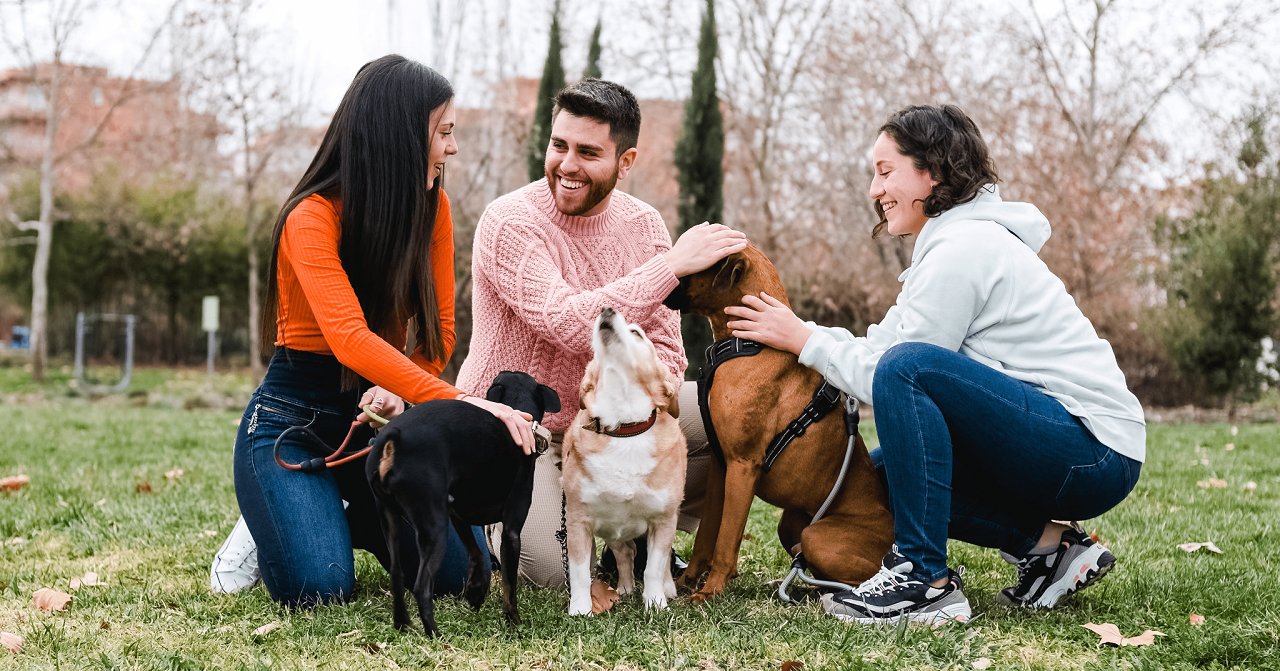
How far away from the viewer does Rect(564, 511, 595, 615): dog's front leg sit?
9.23 ft

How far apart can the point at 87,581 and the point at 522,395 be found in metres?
1.83

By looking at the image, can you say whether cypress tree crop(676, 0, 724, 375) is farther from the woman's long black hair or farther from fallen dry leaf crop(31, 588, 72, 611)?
fallen dry leaf crop(31, 588, 72, 611)

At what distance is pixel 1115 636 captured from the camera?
251 centimetres

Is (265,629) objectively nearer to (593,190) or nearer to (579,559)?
(579,559)

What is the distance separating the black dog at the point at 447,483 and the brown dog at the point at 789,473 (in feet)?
2.21

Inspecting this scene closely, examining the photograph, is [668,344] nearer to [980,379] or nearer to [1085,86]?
[980,379]

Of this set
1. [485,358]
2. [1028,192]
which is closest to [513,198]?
[485,358]

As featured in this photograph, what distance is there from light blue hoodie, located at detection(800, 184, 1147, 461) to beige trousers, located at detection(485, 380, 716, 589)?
817 millimetres

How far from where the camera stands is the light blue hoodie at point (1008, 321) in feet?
8.56

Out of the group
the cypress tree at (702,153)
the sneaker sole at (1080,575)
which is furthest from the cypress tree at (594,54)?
the sneaker sole at (1080,575)

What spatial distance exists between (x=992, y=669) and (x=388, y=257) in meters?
2.17

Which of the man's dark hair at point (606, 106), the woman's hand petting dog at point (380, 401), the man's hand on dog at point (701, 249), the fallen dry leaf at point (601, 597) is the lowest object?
the fallen dry leaf at point (601, 597)

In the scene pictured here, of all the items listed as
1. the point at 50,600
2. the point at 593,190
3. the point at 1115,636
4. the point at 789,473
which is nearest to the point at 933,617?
the point at 1115,636

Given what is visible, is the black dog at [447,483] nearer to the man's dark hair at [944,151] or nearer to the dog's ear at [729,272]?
the dog's ear at [729,272]
